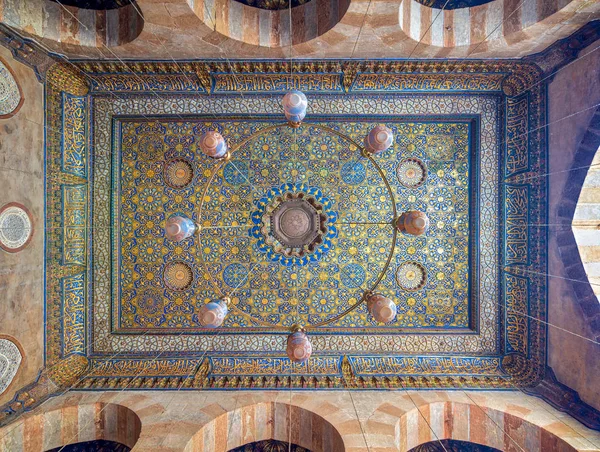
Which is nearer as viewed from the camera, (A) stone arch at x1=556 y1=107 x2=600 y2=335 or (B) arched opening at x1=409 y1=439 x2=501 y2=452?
(A) stone arch at x1=556 y1=107 x2=600 y2=335

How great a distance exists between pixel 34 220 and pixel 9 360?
4.52ft

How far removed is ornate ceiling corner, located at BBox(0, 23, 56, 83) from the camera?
10.1ft

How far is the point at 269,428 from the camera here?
343 centimetres

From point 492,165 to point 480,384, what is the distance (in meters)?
2.49

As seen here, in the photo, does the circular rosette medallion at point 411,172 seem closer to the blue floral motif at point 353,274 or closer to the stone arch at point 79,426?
the blue floral motif at point 353,274

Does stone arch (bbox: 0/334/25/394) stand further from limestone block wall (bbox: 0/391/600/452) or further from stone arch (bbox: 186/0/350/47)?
stone arch (bbox: 186/0/350/47)

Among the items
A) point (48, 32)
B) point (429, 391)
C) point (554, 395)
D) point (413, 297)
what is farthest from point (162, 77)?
point (554, 395)

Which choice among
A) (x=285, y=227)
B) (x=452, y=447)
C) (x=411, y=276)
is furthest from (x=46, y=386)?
(x=452, y=447)

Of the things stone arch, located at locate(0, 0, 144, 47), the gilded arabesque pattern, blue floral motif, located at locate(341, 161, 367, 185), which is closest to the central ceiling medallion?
the gilded arabesque pattern

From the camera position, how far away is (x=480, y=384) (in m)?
3.64

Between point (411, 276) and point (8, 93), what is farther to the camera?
point (411, 276)

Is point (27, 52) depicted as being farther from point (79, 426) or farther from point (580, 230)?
point (580, 230)

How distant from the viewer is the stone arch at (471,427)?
3.17m

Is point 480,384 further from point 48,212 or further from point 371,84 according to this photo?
point 48,212
